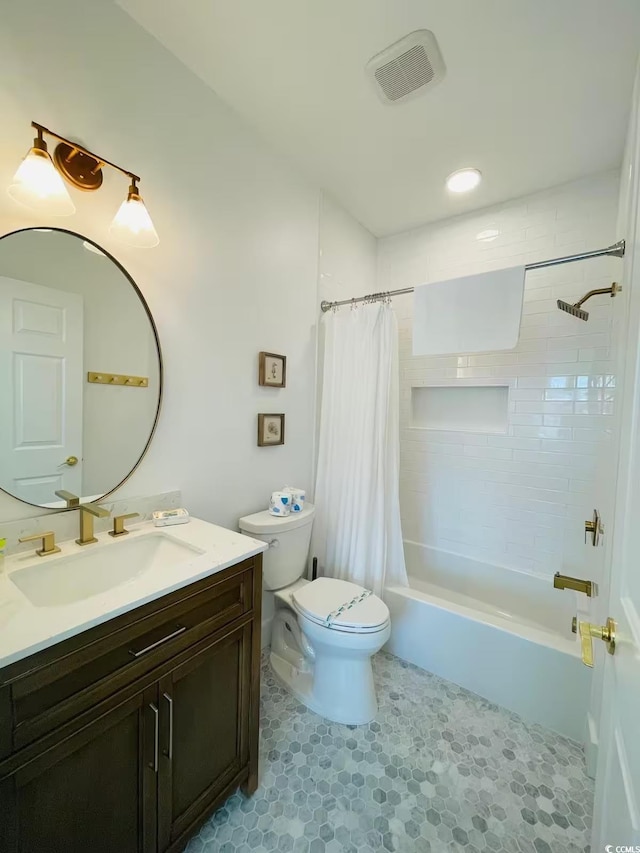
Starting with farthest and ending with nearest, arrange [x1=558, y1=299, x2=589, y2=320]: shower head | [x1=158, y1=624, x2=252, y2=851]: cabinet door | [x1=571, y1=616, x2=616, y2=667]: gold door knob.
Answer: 1. [x1=558, y1=299, x2=589, y2=320]: shower head
2. [x1=158, y1=624, x2=252, y2=851]: cabinet door
3. [x1=571, y1=616, x2=616, y2=667]: gold door knob

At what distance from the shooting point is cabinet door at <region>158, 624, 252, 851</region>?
0.94 meters

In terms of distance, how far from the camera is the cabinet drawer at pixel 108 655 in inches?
27.0

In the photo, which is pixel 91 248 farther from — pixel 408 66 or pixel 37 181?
pixel 408 66

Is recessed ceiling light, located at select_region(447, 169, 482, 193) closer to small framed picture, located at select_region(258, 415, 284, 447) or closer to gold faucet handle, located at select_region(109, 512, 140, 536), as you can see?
small framed picture, located at select_region(258, 415, 284, 447)

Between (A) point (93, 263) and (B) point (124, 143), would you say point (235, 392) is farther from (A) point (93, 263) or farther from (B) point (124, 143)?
(B) point (124, 143)

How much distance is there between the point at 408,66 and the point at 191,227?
107cm

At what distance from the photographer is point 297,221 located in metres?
2.01

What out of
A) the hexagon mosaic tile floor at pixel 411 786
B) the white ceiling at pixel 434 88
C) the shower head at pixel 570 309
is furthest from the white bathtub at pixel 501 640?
the white ceiling at pixel 434 88

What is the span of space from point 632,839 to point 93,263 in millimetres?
1797

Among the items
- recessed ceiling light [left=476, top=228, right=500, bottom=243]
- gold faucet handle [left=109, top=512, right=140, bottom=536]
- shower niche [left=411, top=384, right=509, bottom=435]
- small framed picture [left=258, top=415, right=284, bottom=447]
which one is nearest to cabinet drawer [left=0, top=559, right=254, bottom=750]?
gold faucet handle [left=109, top=512, right=140, bottom=536]

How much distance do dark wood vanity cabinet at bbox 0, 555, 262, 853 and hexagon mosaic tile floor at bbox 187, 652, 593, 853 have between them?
0.48 ft

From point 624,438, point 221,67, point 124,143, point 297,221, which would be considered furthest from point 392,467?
point 221,67

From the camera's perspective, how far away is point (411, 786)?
4.13 feet

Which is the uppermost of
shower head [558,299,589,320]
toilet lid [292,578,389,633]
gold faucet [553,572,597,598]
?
shower head [558,299,589,320]
